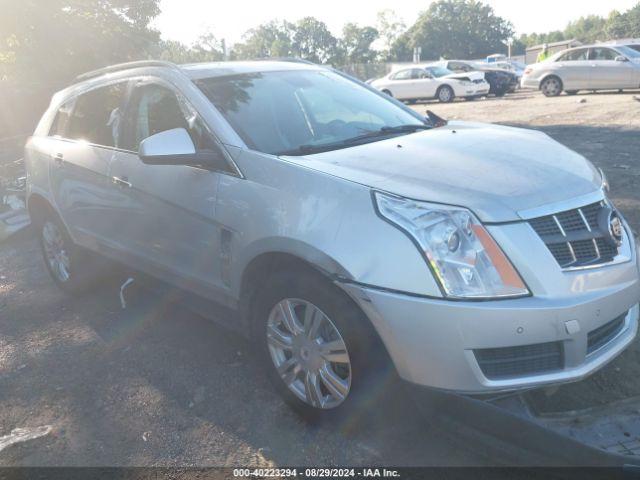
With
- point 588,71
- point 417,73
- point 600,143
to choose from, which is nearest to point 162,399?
point 600,143

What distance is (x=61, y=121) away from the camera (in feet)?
16.6

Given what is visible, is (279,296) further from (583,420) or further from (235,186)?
(583,420)

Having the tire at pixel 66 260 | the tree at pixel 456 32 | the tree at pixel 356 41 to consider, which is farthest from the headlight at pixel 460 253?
the tree at pixel 356 41

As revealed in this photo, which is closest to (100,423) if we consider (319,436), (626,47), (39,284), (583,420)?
(319,436)

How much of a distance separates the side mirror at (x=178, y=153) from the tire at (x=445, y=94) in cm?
2097

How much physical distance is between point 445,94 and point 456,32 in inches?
2988

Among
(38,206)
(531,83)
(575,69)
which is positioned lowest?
(38,206)

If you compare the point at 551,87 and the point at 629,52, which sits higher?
the point at 629,52

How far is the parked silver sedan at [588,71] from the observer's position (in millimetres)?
17359

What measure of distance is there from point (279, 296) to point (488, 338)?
1.03 m

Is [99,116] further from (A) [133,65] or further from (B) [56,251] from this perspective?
(B) [56,251]

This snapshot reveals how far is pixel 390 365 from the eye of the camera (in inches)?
95.7

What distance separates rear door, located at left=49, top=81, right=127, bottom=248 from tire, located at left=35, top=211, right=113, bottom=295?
0.19 metres

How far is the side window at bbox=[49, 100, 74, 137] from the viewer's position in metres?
4.96
